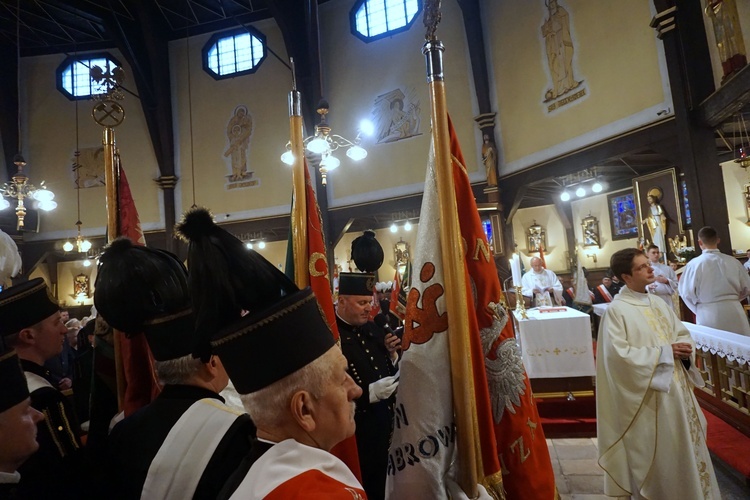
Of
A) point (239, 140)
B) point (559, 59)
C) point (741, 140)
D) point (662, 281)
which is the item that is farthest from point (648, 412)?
point (239, 140)

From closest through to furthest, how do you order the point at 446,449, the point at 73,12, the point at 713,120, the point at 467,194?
1. the point at 446,449
2. the point at 467,194
3. the point at 713,120
4. the point at 73,12

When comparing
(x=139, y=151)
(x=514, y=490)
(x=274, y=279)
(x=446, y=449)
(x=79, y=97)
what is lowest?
(x=514, y=490)

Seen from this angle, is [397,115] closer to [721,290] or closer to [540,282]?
[540,282]

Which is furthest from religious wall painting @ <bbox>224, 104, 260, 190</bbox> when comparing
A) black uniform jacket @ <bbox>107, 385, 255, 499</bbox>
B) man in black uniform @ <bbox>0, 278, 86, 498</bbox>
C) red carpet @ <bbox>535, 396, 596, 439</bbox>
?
black uniform jacket @ <bbox>107, 385, 255, 499</bbox>

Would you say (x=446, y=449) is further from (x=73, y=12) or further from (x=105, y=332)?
(x=73, y=12)

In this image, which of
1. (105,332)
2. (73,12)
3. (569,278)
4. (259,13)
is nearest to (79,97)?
(73,12)

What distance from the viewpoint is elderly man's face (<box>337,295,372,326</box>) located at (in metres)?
2.75

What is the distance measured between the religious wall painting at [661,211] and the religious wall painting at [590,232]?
4064 mm

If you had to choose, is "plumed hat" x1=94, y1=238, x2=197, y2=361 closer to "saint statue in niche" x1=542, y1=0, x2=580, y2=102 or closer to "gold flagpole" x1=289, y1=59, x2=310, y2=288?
"gold flagpole" x1=289, y1=59, x2=310, y2=288

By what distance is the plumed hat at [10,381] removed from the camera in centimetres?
116

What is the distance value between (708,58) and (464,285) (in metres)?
7.22

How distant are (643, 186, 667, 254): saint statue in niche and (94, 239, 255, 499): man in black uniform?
9692 mm

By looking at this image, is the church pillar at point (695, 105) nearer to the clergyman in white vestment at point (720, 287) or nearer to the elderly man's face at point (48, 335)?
the clergyman in white vestment at point (720, 287)

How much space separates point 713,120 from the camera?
599 cm
